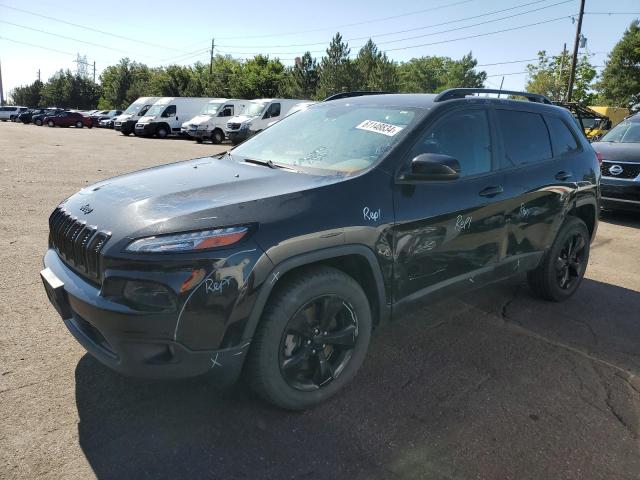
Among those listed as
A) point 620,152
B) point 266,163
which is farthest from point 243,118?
point 266,163

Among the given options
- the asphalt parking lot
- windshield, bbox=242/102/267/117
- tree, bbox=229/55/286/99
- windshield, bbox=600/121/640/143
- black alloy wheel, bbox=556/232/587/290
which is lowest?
the asphalt parking lot

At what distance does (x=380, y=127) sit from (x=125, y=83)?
3169 inches

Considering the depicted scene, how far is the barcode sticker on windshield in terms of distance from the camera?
3.21 meters

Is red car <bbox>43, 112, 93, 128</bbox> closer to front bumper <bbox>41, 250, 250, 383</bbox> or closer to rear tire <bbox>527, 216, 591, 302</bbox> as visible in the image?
rear tire <bbox>527, 216, 591, 302</bbox>

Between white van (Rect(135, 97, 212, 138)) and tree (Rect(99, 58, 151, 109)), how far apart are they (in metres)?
42.4

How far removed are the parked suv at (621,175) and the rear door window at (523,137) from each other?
15.9ft

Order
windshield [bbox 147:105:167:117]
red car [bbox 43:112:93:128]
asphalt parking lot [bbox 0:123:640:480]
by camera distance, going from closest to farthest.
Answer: asphalt parking lot [bbox 0:123:640:480], windshield [bbox 147:105:167:117], red car [bbox 43:112:93:128]

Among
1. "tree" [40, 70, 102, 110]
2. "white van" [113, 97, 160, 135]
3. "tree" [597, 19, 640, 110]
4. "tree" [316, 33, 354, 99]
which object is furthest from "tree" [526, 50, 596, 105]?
"tree" [40, 70, 102, 110]

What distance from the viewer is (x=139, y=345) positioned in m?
2.23

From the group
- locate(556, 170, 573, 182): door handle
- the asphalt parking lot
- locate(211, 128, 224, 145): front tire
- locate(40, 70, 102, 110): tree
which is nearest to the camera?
the asphalt parking lot

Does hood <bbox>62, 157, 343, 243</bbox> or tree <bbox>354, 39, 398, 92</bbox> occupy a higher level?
tree <bbox>354, 39, 398, 92</bbox>

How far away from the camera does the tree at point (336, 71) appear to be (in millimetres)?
44312

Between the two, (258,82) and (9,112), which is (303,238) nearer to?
(258,82)

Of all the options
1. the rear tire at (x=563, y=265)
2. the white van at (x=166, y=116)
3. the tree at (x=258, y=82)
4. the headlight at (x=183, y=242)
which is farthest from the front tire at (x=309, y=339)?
the tree at (x=258, y=82)
